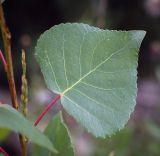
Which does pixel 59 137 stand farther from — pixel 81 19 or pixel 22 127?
pixel 81 19

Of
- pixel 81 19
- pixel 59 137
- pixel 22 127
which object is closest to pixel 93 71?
pixel 59 137

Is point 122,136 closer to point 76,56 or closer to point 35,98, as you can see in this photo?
point 35,98

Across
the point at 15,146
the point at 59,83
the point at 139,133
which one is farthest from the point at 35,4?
the point at 59,83

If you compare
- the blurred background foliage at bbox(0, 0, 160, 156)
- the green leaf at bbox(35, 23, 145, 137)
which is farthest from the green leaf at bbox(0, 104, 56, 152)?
the blurred background foliage at bbox(0, 0, 160, 156)

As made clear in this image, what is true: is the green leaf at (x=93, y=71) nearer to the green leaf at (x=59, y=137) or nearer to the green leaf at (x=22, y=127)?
the green leaf at (x=59, y=137)

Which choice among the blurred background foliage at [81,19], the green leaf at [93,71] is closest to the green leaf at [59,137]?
the green leaf at [93,71]

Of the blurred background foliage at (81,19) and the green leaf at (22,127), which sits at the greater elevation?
the green leaf at (22,127)
